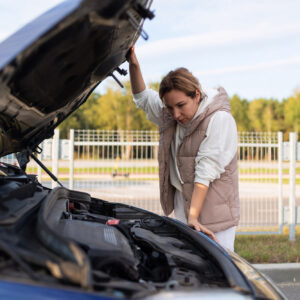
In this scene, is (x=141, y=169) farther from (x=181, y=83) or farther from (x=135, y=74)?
(x=181, y=83)

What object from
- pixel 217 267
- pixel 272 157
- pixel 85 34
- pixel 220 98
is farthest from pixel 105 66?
pixel 272 157

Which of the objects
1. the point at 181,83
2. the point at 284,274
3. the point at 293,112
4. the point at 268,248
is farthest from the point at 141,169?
the point at 293,112

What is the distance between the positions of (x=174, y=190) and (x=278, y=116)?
45.0 metres

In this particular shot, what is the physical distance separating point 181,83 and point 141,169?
4.48 meters

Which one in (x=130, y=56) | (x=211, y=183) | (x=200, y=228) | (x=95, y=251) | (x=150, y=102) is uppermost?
(x=130, y=56)

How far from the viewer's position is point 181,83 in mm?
2531

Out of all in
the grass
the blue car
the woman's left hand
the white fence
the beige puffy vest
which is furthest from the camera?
the white fence

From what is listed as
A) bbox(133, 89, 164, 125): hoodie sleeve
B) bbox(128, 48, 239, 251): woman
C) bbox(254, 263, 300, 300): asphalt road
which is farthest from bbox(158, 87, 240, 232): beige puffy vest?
bbox(254, 263, 300, 300): asphalt road

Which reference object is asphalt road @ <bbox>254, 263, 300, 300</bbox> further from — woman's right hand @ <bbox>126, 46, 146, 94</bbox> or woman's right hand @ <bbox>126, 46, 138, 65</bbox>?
woman's right hand @ <bbox>126, 46, 138, 65</bbox>

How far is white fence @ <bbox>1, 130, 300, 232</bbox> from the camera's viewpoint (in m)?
6.29

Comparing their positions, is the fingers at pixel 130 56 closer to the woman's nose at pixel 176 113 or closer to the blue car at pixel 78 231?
the blue car at pixel 78 231

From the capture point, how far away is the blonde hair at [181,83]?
2537mm

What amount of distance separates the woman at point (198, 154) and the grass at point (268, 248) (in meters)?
2.29

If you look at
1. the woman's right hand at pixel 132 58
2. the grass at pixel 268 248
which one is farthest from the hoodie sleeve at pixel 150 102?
the grass at pixel 268 248
